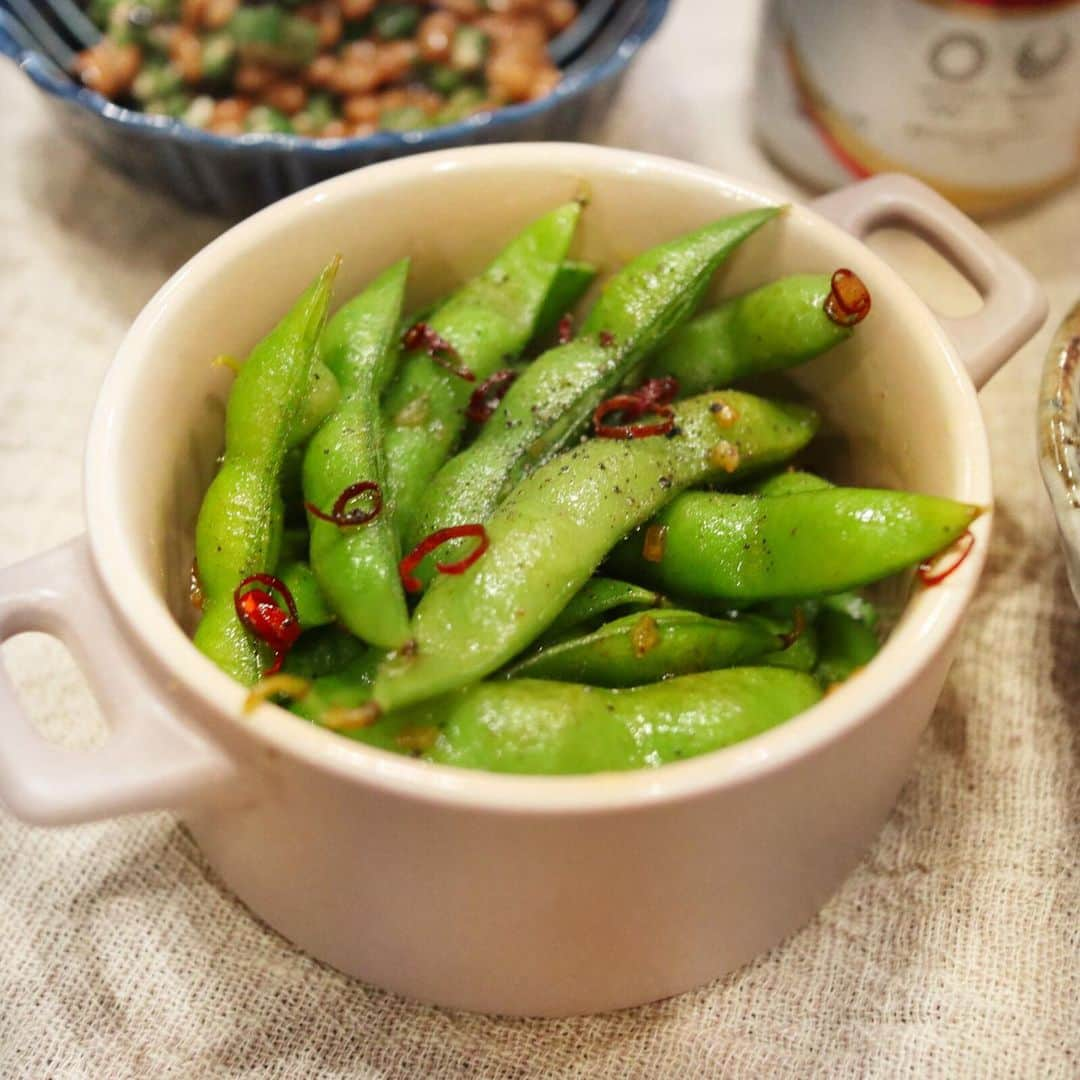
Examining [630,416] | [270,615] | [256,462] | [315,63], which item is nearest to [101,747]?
[270,615]

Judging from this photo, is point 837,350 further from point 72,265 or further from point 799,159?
point 72,265

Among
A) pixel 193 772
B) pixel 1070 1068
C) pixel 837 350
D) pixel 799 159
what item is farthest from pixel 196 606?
pixel 799 159

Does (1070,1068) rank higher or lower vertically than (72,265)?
lower

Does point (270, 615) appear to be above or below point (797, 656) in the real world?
above

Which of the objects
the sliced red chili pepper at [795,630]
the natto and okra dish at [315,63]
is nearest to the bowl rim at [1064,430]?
the sliced red chili pepper at [795,630]

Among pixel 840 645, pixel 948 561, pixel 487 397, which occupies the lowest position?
pixel 840 645

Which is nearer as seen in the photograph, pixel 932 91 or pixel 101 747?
pixel 101 747

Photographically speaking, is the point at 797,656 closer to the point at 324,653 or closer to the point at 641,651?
the point at 641,651

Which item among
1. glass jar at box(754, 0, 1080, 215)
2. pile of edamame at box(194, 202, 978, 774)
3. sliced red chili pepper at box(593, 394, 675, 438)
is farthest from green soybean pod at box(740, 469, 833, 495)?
glass jar at box(754, 0, 1080, 215)
